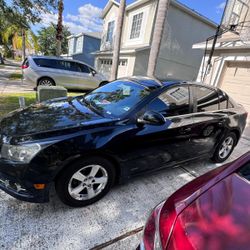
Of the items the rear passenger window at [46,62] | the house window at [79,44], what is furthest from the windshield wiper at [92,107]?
the house window at [79,44]

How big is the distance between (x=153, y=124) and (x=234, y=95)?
24.4 feet

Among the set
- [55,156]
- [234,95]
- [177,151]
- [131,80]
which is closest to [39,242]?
[55,156]

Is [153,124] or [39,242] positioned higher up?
[153,124]

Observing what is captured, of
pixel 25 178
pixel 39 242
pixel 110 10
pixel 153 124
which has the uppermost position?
pixel 110 10

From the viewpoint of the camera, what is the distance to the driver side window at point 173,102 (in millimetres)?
2854

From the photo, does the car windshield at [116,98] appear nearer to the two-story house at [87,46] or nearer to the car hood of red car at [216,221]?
the car hood of red car at [216,221]

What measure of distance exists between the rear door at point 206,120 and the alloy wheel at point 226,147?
0.36 metres

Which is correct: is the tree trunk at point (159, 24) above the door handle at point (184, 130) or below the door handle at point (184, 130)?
above

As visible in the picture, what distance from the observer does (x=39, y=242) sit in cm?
203

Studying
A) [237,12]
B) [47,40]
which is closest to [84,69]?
[237,12]

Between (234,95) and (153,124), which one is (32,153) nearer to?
(153,124)

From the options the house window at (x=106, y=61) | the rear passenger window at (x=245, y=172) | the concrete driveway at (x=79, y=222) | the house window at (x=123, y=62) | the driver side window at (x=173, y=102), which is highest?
the house window at (x=123, y=62)

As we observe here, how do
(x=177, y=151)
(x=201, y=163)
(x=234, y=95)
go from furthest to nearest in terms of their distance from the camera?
(x=234, y=95) → (x=201, y=163) → (x=177, y=151)

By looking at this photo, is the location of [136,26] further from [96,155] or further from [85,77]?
[96,155]
